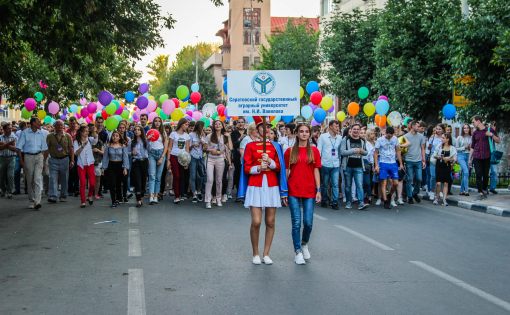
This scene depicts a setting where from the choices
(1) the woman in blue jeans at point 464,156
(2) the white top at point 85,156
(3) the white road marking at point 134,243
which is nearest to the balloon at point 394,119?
(1) the woman in blue jeans at point 464,156

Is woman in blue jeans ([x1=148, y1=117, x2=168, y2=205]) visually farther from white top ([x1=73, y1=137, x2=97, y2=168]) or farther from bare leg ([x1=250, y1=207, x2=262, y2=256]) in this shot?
bare leg ([x1=250, y1=207, x2=262, y2=256])

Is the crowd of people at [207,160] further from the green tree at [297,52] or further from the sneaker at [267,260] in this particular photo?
the green tree at [297,52]

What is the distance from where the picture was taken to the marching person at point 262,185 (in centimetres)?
866

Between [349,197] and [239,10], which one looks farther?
[239,10]

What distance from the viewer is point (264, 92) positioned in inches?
373

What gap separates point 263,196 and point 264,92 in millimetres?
1531

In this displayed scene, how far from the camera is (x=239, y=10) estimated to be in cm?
9181

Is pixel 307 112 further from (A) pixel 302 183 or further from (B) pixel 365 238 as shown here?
(A) pixel 302 183

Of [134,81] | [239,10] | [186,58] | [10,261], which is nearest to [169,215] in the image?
[10,261]

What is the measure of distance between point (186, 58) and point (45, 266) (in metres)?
96.9

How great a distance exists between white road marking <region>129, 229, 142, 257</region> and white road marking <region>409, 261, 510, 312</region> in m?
3.47

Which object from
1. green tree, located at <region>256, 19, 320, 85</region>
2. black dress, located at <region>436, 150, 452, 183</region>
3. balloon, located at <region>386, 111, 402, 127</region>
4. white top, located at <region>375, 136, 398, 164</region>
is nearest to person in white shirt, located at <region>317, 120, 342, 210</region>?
white top, located at <region>375, 136, 398, 164</region>

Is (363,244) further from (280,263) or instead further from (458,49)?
(458,49)

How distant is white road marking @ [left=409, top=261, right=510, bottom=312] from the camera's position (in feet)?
22.3
